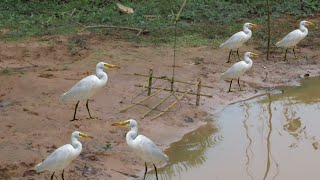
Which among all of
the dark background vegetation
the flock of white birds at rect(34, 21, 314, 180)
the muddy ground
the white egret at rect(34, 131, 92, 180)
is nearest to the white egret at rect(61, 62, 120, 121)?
the flock of white birds at rect(34, 21, 314, 180)

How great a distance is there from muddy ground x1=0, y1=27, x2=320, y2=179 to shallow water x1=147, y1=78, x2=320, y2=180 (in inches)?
14.0

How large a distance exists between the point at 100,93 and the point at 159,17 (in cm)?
627

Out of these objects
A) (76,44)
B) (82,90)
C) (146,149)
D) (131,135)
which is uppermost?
(76,44)

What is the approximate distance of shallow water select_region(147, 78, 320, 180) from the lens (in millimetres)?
8125

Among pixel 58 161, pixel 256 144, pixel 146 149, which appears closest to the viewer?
pixel 58 161

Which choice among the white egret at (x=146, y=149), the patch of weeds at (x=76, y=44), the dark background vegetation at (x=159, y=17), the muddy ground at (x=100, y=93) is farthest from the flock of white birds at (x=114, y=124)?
the patch of weeds at (x=76, y=44)

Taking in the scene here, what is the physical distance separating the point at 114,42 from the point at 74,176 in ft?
23.7

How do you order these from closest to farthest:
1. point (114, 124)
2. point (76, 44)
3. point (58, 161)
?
point (58, 161) < point (114, 124) < point (76, 44)

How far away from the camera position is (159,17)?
16562 mm

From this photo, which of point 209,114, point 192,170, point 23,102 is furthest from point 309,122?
point 23,102

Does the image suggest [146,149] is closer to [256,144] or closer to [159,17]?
[256,144]

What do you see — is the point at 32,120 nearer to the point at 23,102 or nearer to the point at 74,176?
the point at 23,102

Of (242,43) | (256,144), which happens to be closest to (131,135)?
(256,144)

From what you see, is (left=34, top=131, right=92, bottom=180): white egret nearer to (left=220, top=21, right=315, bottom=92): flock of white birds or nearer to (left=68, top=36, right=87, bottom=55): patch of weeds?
(left=220, top=21, right=315, bottom=92): flock of white birds
